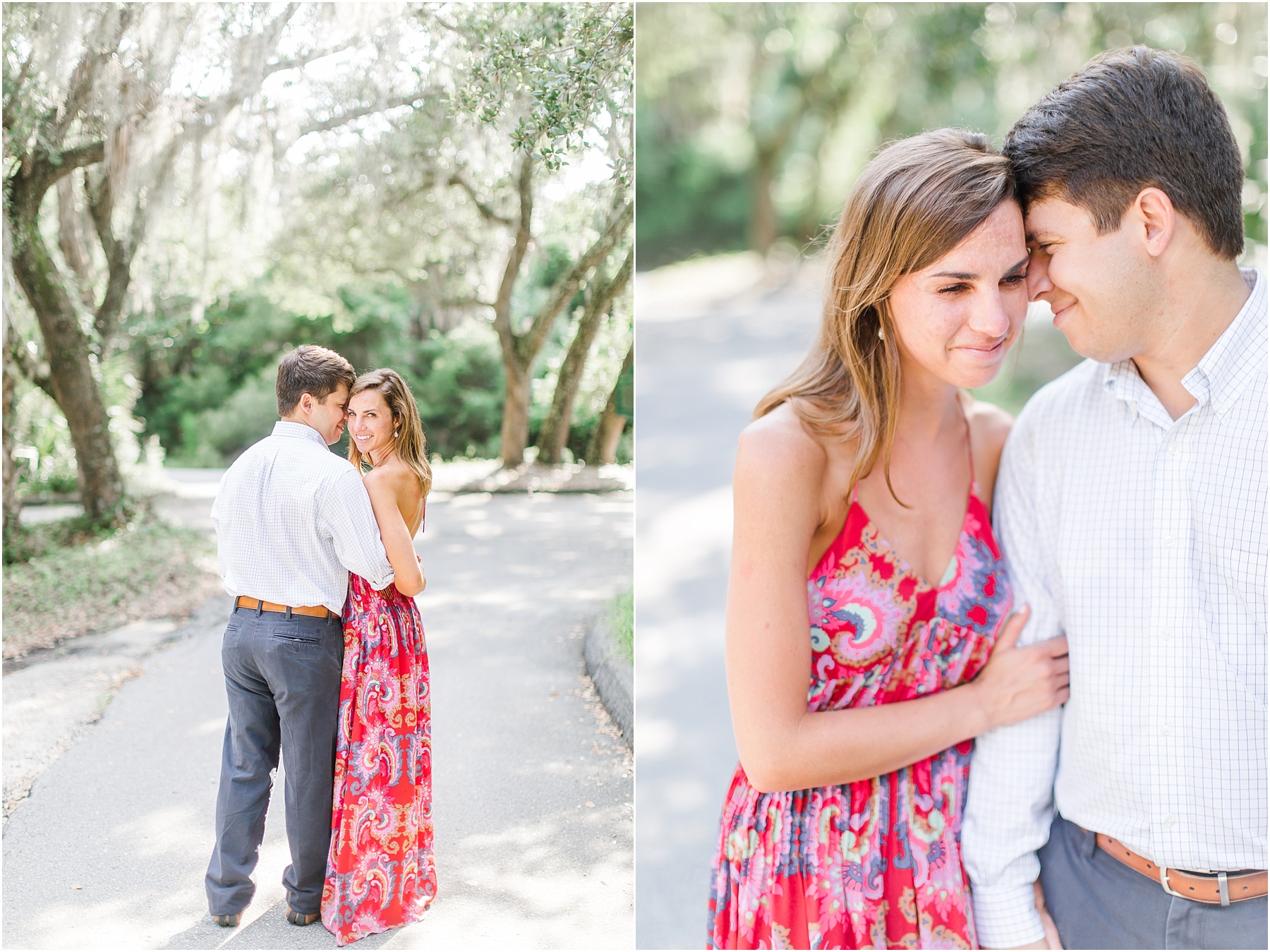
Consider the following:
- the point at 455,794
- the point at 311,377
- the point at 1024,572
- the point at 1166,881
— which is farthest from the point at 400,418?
the point at 1166,881

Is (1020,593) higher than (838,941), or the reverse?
(1020,593)

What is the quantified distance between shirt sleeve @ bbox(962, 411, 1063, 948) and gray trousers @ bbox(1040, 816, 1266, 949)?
0.13ft

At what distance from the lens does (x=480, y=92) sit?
6.57 ft

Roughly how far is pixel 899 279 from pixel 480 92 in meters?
1.07

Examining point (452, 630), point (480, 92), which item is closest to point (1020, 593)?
point (452, 630)

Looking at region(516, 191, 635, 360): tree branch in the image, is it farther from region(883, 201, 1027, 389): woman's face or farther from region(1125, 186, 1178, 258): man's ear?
region(1125, 186, 1178, 258): man's ear

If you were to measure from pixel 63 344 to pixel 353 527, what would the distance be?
1.00m

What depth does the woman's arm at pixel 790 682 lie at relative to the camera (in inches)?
54.5

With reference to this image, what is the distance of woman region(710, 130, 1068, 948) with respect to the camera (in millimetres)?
1383

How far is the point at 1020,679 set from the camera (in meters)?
1.55

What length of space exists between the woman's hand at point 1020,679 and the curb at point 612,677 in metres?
0.81

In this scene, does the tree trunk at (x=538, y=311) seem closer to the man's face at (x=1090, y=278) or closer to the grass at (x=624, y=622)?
the grass at (x=624, y=622)

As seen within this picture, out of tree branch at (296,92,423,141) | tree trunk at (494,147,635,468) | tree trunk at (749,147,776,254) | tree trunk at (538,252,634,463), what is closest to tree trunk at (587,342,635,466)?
tree trunk at (538,252,634,463)

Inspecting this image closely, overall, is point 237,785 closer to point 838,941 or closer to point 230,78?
point 838,941
